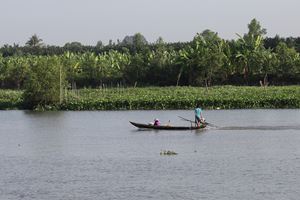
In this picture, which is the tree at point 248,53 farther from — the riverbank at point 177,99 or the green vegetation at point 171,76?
the riverbank at point 177,99

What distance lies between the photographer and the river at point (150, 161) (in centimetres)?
2503

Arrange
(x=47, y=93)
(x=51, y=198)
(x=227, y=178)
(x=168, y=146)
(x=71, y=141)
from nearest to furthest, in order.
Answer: (x=51, y=198)
(x=227, y=178)
(x=168, y=146)
(x=71, y=141)
(x=47, y=93)

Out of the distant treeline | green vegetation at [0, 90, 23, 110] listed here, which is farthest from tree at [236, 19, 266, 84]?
green vegetation at [0, 90, 23, 110]

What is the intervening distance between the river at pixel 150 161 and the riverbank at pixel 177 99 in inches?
615

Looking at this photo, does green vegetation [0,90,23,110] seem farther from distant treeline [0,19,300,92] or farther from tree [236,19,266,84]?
tree [236,19,266,84]

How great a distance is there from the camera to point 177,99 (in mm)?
74812

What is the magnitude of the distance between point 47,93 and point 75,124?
20757 mm

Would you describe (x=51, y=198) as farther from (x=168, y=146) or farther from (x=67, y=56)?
(x=67, y=56)

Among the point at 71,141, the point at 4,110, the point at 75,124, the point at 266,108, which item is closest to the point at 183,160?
the point at 71,141

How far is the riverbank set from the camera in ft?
237

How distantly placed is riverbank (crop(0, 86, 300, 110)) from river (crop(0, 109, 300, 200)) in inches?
615

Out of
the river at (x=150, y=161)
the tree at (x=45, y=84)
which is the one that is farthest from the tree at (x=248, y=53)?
the river at (x=150, y=161)

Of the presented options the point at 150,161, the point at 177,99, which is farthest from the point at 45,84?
the point at 150,161

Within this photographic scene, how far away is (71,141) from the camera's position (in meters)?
43.7
